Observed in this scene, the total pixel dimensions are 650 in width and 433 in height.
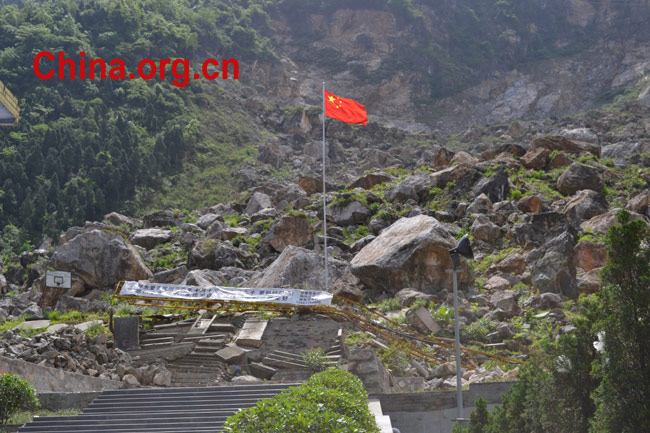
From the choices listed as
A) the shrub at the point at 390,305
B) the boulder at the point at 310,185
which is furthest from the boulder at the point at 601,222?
the boulder at the point at 310,185

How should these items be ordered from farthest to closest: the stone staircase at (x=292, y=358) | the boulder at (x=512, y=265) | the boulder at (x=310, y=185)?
the boulder at (x=310, y=185), the boulder at (x=512, y=265), the stone staircase at (x=292, y=358)

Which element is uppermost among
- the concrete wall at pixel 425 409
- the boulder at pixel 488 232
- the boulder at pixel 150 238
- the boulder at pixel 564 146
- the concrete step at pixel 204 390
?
the boulder at pixel 564 146

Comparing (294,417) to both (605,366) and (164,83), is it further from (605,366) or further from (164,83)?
(164,83)

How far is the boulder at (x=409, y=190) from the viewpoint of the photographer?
4350cm

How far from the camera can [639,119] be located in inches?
2734

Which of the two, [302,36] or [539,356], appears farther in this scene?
[302,36]

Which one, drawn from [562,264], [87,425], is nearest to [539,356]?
[87,425]

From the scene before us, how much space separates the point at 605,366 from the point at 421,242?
19081mm

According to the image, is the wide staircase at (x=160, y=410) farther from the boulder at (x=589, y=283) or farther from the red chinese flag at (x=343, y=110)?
the red chinese flag at (x=343, y=110)

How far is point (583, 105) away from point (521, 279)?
7243 cm

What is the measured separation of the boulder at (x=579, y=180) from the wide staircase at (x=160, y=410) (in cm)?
2743

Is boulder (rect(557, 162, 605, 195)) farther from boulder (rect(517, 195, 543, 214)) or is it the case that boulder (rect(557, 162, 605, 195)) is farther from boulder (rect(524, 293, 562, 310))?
boulder (rect(524, 293, 562, 310))

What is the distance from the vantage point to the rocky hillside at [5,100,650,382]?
27.1 meters

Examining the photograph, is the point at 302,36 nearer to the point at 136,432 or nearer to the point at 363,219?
the point at 363,219
